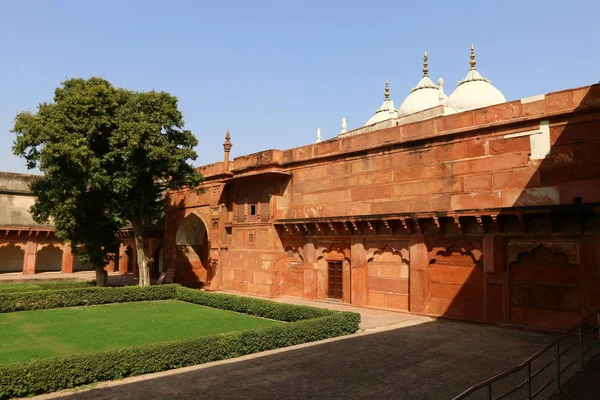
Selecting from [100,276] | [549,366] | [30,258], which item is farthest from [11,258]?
[549,366]

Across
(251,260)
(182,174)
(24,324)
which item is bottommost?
(24,324)

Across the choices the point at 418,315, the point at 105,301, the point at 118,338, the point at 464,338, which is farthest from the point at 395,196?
the point at 105,301

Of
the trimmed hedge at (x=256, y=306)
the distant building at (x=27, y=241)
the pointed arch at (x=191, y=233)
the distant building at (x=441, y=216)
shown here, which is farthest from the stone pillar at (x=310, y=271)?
the distant building at (x=27, y=241)

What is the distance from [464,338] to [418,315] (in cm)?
336

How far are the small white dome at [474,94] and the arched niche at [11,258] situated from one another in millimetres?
32861

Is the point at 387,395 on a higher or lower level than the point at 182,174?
lower

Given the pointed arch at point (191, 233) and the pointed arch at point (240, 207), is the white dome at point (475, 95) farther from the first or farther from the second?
the pointed arch at point (191, 233)

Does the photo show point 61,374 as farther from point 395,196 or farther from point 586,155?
point 586,155

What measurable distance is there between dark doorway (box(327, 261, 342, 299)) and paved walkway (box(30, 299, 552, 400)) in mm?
6035

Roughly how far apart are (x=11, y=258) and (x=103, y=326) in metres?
26.7

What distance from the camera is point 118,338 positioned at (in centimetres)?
1148

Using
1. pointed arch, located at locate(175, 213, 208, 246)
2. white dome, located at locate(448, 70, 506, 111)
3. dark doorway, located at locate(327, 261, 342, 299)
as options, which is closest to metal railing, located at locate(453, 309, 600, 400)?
dark doorway, located at locate(327, 261, 342, 299)

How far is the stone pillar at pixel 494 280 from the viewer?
489 inches

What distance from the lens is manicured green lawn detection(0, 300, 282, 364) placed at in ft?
34.4
